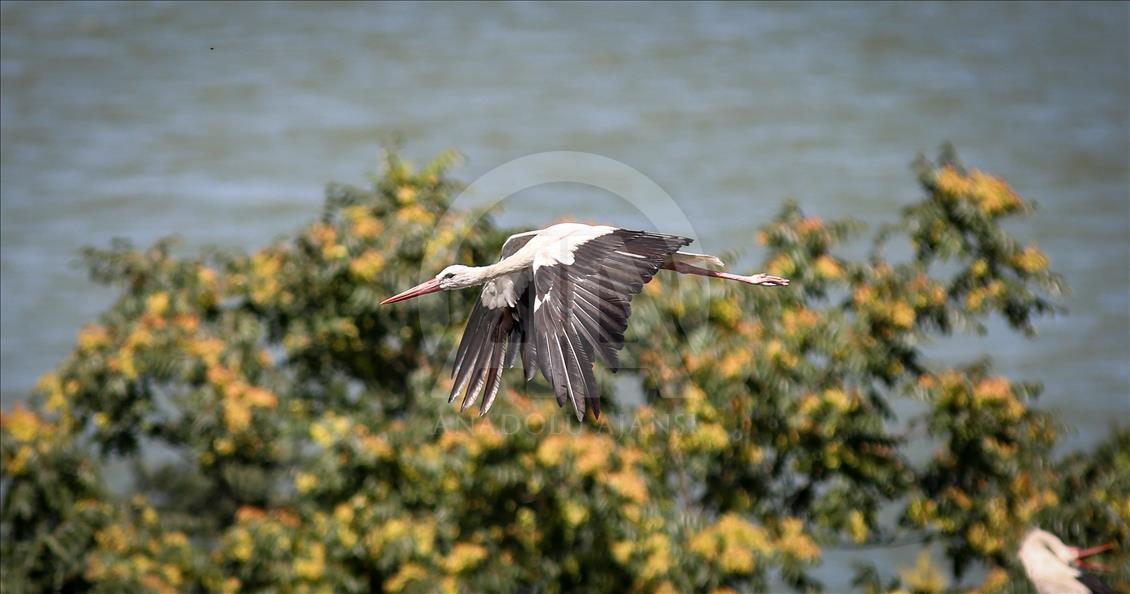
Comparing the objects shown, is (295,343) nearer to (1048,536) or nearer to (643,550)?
(643,550)

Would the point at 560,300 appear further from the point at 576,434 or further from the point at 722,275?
the point at 576,434

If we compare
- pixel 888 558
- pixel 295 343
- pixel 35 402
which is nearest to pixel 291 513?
pixel 295 343

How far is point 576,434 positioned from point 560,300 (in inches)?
126

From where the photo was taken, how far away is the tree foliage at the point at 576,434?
8625 mm

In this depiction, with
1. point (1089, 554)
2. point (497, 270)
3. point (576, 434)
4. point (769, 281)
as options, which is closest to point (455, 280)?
point (497, 270)

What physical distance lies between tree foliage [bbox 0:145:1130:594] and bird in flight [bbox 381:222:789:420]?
241cm

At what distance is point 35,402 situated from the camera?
10.1 meters

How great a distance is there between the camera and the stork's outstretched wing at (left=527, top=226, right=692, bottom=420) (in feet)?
16.9

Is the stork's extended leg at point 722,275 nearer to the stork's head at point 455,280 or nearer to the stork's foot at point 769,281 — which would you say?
the stork's foot at point 769,281

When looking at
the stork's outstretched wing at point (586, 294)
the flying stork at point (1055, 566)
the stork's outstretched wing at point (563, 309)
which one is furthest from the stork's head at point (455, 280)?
the flying stork at point (1055, 566)

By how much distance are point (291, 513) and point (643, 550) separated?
2.31m

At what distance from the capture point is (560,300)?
545cm

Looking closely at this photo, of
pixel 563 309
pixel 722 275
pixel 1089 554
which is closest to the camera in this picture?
pixel 563 309

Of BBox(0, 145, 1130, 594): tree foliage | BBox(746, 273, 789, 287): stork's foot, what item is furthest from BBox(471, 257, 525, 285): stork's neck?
BBox(0, 145, 1130, 594): tree foliage
